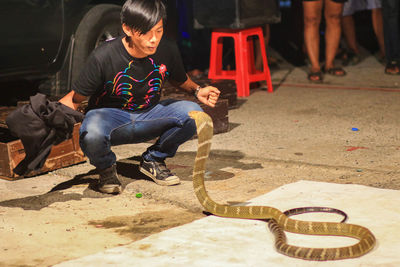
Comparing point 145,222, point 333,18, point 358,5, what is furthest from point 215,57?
point 145,222

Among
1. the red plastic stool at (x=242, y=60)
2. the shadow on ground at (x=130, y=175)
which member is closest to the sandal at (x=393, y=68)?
the red plastic stool at (x=242, y=60)

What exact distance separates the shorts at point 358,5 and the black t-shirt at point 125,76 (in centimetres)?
555

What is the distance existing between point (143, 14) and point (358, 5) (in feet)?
20.5

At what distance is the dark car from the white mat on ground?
10.1 ft

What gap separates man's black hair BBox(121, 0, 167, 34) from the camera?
4727mm

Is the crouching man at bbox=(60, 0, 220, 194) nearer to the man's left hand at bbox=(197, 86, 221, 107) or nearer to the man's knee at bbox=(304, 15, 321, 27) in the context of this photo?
the man's left hand at bbox=(197, 86, 221, 107)

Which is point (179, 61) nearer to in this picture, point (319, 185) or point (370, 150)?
point (319, 185)

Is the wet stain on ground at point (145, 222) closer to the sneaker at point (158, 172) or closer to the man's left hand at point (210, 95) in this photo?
the sneaker at point (158, 172)

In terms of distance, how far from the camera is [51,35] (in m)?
7.12

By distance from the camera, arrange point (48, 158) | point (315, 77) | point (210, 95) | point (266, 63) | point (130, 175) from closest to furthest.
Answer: point (210, 95), point (130, 175), point (48, 158), point (266, 63), point (315, 77)

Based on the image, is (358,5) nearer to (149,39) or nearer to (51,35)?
(51,35)

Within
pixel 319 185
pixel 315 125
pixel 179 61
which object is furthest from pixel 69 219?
pixel 315 125

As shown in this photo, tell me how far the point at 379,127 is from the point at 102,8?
2828 mm

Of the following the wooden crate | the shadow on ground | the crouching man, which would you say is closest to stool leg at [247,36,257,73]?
the shadow on ground
